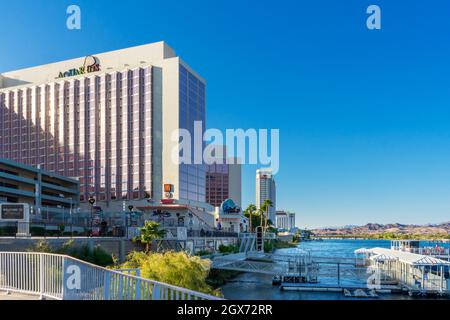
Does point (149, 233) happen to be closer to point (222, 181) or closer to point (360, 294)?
point (360, 294)

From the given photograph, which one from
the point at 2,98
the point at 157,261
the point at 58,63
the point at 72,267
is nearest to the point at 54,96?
the point at 58,63

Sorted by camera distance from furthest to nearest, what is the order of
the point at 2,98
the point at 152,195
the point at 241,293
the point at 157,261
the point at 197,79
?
the point at 2,98, the point at 197,79, the point at 152,195, the point at 241,293, the point at 157,261

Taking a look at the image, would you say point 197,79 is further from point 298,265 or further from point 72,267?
point 72,267

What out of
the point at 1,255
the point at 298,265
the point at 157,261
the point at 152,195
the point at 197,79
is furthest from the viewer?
the point at 197,79

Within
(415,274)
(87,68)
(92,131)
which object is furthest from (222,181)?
(415,274)

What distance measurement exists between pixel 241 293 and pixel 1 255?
115 feet

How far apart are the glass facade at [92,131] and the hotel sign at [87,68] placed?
2.41 metres

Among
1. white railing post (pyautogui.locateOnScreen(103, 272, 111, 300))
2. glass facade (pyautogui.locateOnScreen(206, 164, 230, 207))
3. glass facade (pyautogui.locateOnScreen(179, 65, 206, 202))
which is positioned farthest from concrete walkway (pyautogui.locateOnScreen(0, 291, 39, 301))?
glass facade (pyautogui.locateOnScreen(206, 164, 230, 207))

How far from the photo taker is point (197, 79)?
9881cm

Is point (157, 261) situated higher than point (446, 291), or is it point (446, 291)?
point (157, 261)

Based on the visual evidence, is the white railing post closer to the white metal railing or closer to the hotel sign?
the white metal railing

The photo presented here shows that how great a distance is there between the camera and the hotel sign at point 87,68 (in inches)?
3895

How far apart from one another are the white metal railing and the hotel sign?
300 feet

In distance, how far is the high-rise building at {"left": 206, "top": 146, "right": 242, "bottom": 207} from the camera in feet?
592
